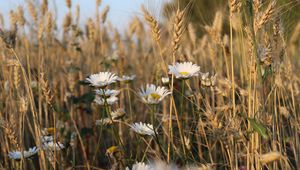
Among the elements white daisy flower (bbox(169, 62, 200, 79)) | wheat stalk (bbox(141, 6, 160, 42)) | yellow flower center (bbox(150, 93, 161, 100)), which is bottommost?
yellow flower center (bbox(150, 93, 161, 100))

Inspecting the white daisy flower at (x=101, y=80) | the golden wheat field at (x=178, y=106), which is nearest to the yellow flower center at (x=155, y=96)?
the golden wheat field at (x=178, y=106)

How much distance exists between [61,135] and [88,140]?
29cm

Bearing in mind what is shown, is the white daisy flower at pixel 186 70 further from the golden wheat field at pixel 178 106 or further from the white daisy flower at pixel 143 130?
the white daisy flower at pixel 143 130

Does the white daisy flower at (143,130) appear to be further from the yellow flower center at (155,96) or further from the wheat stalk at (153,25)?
the wheat stalk at (153,25)

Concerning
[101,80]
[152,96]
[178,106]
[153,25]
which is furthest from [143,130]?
[178,106]

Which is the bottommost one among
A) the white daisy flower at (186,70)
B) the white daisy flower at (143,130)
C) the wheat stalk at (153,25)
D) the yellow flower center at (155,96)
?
the white daisy flower at (143,130)

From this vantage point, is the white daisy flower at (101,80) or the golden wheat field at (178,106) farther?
the white daisy flower at (101,80)

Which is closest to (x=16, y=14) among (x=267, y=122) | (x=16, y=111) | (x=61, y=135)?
(x=16, y=111)

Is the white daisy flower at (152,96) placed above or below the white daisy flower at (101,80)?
below

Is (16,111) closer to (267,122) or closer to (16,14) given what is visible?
(16,14)

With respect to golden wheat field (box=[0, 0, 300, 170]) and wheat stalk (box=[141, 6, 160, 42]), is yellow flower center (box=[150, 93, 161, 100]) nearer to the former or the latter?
golden wheat field (box=[0, 0, 300, 170])

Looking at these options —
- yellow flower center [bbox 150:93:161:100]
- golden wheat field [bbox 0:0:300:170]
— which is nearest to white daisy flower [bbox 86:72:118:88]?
golden wheat field [bbox 0:0:300:170]

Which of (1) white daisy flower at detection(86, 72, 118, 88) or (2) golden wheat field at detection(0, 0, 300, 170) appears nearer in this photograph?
(2) golden wheat field at detection(0, 0, 300, 170)

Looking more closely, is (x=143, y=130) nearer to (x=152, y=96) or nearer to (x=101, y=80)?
(x=152, y=96)
